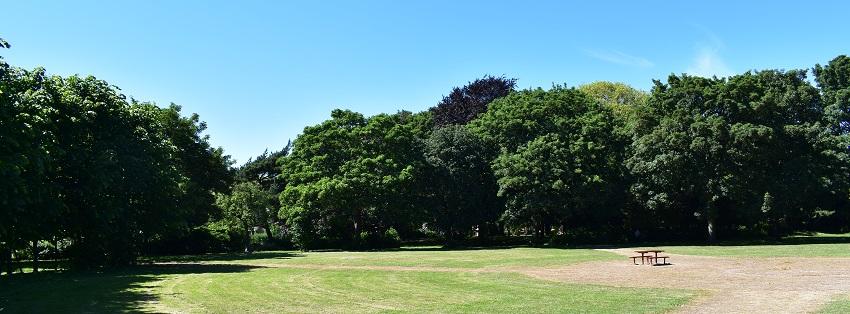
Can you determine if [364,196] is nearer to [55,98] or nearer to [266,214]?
[266,214]

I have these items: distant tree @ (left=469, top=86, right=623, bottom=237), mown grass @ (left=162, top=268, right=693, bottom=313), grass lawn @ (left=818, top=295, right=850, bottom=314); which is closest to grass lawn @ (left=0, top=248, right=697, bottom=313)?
mown grass @ (left=162, top=268, right=693, bottom=313)

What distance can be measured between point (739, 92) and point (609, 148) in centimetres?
1118

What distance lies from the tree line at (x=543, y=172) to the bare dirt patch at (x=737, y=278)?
17496 millimetres

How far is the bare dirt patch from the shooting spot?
1560 cm

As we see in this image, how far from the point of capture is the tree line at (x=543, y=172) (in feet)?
151

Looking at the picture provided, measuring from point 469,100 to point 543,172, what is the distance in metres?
20.4

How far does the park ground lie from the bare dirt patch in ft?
0.12

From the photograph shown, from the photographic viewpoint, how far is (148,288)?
850 inches

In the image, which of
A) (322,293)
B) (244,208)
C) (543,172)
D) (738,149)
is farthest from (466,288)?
(244,208)

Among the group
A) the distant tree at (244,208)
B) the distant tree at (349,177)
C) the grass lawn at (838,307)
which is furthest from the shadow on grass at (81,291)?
the distant tree at (244,208)

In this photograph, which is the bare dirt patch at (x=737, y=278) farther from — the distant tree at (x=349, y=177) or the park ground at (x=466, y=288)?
the distant tree at (x=349, y=177)

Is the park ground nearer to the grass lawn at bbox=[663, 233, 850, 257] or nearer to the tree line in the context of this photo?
the grass lawn at bbox=[663, 233, 850, 257]

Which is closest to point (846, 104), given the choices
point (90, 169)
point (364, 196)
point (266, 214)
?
point (364, 196)

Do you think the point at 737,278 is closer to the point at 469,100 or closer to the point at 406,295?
the point at 406,295
